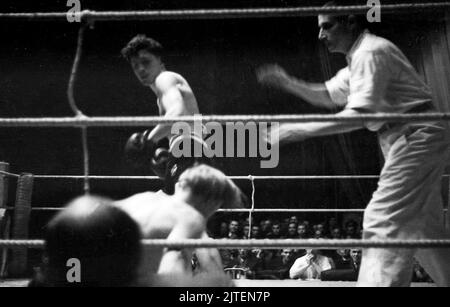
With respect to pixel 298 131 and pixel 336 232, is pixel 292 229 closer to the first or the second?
pixel 336 232

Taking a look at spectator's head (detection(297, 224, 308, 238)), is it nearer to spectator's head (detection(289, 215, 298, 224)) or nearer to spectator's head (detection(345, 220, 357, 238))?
spectator's head (detection(289, 215, 298, 224))

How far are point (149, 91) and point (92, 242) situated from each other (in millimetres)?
1638

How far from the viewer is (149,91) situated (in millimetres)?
2463

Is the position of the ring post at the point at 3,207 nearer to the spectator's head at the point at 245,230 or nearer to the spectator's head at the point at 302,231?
the spectator's head at the point at 245,230

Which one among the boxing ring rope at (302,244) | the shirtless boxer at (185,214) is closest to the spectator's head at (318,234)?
the shirtless boxer at (185,214)

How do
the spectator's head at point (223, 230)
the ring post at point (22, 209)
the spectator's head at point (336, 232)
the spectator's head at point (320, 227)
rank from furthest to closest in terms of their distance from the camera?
the ring post at point (22, 209)
the spectator's head at point (320, 227)
the spectator's head at point (336, 232)
the spectator's head at point (223, 230)

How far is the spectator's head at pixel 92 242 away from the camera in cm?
89

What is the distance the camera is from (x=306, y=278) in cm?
208

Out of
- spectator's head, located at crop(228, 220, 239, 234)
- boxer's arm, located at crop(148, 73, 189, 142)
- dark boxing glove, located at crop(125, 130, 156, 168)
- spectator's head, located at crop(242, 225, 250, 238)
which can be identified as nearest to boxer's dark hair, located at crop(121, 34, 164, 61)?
boxer's arm, located at crop(148, 73, 189, 142)

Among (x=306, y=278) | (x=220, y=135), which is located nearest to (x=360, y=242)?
(x=220, y=135)

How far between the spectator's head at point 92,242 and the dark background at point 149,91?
1.12m

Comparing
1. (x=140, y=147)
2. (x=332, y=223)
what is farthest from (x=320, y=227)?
(x=140, y=147)

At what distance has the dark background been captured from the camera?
2.12 metres

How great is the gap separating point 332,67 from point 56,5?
3.87ft
